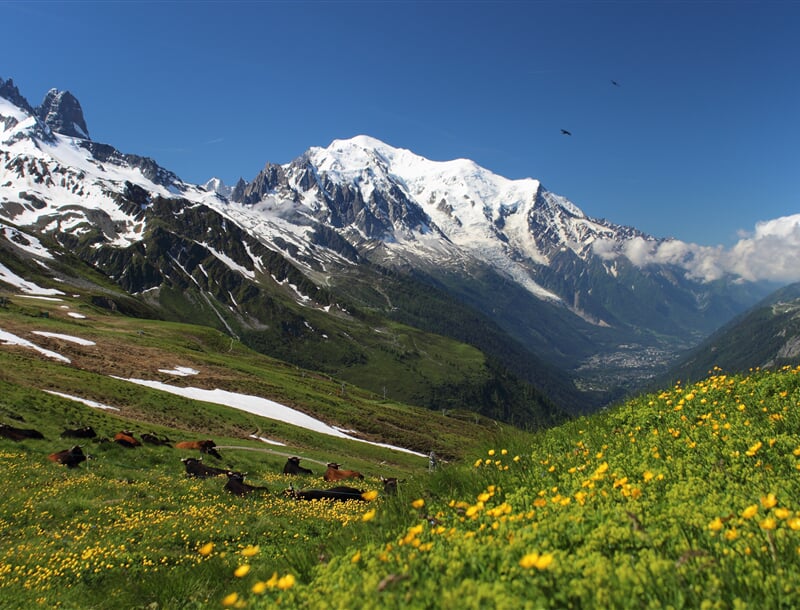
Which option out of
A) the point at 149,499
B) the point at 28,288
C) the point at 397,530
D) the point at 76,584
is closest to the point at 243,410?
the point at 149,499

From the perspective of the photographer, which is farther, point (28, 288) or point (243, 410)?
point (28, 288)

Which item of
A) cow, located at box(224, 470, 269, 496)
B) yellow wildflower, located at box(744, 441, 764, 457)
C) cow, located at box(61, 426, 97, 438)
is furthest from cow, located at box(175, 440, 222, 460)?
yellow wildflower, located at box(744, 441, 764, 457)

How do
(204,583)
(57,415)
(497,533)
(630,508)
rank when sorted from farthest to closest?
(57,415) → (204,583) → (630,508) → (497,533)

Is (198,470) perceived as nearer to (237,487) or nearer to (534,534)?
(237,487)

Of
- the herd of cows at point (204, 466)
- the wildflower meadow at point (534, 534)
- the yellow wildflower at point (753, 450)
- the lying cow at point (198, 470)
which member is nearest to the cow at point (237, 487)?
the herd of cows at point (204, 466)

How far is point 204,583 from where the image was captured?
8.22 m

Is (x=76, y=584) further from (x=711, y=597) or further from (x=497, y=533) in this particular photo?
(x=711, y=597)

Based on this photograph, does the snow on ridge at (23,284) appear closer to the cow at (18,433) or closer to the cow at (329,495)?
the cow at (18,433)

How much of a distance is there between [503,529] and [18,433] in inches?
1146

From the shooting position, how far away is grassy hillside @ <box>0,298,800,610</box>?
3.98 m

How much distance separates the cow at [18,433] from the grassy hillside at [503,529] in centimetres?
759

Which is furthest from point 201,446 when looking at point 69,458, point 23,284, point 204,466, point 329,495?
point 23,284

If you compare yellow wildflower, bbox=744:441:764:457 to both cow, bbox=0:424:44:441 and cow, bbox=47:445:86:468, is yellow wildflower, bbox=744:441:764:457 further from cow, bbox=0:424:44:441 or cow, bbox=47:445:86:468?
cow, bbox=0:424:44:441

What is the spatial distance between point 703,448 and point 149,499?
55.9 ft
